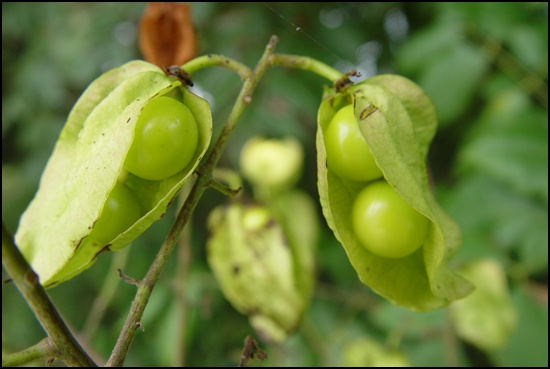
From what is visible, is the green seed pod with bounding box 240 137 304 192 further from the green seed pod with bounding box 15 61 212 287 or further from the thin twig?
the thin twig

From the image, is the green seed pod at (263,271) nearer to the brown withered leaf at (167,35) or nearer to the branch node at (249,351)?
the brown withered leaf at (167,35)

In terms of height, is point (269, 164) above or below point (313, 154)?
above

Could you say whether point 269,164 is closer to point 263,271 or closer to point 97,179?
point 263,271

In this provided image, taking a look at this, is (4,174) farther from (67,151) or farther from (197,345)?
(67,151)

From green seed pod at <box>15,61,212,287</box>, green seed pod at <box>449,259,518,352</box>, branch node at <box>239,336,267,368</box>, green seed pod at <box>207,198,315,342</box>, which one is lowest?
green seed pod at <box>449,259,518,352</box>

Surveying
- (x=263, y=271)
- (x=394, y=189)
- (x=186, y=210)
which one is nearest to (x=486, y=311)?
(x=263, y=271)

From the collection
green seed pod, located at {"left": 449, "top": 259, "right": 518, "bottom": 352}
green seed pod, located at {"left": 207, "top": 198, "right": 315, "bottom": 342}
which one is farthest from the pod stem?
green seed pod, located at {"left": 449, "top": 259, "right": 518, "bottom": 352}
